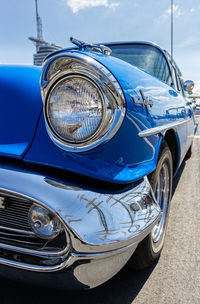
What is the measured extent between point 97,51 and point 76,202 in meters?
0.81

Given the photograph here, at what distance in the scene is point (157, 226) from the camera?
1920mm

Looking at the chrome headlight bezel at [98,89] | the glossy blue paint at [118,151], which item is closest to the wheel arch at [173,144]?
the glossy blue paint at [118,151]

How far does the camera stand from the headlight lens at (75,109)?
1117 millimetres

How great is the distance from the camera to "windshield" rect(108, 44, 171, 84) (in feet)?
7.78

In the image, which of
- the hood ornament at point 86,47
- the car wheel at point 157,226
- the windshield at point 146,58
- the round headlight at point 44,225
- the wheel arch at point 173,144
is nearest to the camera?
the round headlight at point 44,225

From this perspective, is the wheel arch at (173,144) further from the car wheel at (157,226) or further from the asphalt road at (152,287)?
the asphalt road at (152,287)

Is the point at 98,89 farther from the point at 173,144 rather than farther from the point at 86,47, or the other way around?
the point at 173,144

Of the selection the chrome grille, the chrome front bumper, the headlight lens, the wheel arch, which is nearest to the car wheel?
the wheel arch

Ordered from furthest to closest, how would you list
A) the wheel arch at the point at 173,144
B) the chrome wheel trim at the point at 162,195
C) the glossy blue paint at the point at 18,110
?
the wheel arch at the point at 173,144 → the chrome wheel trim at the point at 162,195 → the glossy blue paint at the point at 18,110

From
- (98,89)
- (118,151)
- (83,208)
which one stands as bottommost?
(83,208)

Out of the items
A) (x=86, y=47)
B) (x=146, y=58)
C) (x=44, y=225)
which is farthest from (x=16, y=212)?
(x=146, y=58)

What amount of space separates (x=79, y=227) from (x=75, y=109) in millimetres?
493

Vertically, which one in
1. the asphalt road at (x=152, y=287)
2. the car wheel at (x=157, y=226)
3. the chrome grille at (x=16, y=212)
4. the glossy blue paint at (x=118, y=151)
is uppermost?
the glossy blue paint at (x=118, y=151)

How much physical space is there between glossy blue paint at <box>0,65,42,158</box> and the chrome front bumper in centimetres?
16
